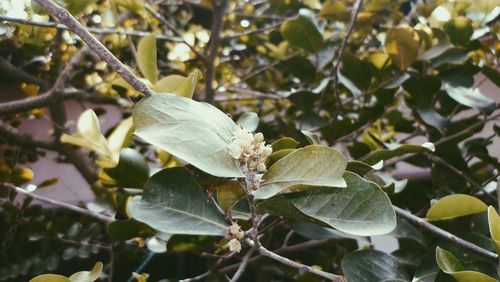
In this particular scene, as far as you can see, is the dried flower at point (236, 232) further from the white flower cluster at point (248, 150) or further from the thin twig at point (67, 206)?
the thin twig at point (67, 206)

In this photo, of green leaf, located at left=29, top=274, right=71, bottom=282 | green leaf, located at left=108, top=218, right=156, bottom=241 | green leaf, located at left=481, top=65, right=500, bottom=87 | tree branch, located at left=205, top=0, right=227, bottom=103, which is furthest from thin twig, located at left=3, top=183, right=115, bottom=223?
green leaf, located at left=481, top=65, right=500, bottom=87

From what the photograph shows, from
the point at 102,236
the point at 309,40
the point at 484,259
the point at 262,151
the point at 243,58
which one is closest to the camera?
the point at 262,151

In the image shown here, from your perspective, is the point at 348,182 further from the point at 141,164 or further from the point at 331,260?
the point at 331,260

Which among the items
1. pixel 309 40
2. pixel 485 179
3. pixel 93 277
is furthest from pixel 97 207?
pixel 485 179

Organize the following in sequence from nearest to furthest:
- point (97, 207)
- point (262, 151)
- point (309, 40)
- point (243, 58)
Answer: point (262, 151) → point (97, 207) → point (309, 40) → point (243, 58)

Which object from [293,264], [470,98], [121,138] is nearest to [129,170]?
[121,138]
